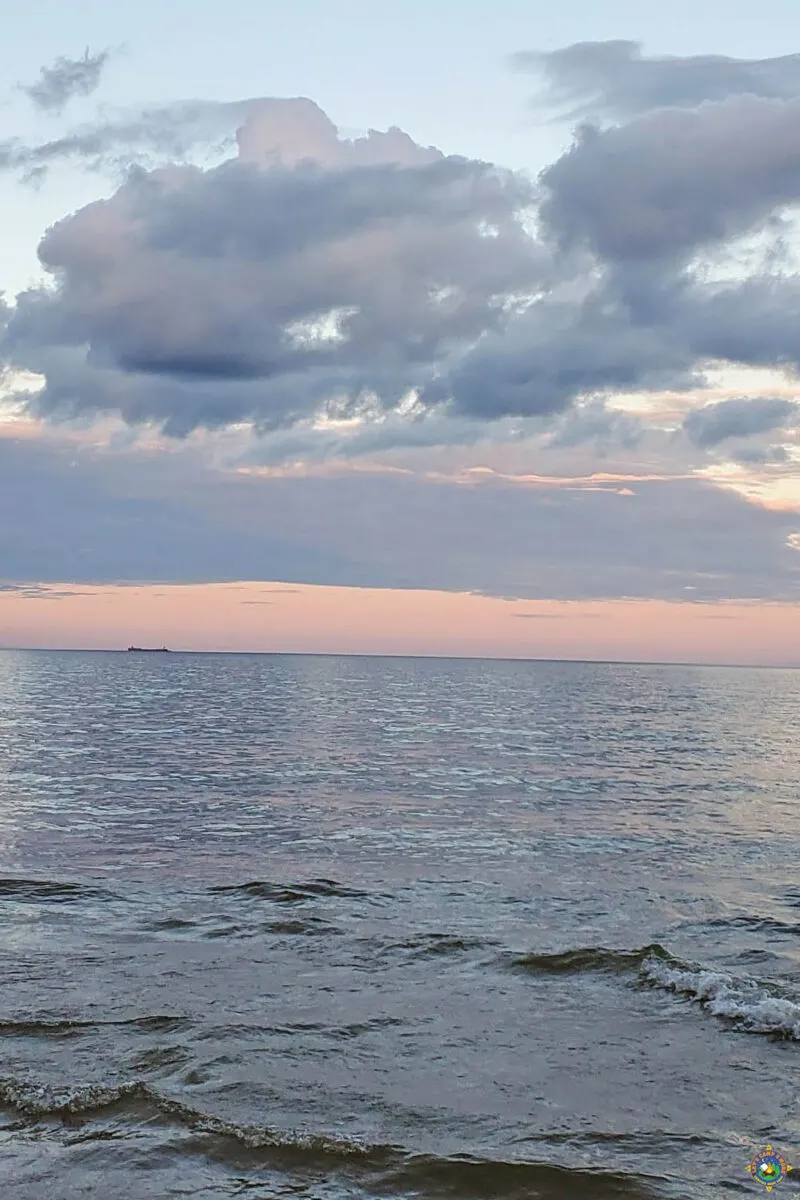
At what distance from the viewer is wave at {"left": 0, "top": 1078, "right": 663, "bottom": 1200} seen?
9.38 metres

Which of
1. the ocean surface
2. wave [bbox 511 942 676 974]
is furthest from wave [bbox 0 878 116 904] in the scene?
wave [bbox 511 942 676 974]

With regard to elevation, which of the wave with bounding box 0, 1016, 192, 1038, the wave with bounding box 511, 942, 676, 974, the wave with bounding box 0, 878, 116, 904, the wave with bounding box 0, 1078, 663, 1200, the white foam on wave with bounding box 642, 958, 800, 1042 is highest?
the wave with bounding box 0, 1078, 663, 1200

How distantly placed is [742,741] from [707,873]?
44.2 meters

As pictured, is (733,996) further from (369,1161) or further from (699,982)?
(369,1161)

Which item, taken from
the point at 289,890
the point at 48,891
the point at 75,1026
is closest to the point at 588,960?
the point at 289,890

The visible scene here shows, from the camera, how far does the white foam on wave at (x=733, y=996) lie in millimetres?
13758

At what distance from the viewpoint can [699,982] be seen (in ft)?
50.2

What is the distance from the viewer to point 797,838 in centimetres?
2873

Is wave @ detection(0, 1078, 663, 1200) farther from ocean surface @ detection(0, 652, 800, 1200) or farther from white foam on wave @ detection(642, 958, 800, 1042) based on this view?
white foam on wave @ detection(642, 958, 800, 1042)

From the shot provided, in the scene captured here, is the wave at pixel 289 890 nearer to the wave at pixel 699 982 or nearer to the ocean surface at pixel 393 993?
the ocean surface at pixel 393 993

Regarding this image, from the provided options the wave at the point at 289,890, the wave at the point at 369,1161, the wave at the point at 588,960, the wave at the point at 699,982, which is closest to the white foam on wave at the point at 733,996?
the wave at the point at 699,982

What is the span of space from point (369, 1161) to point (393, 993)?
5006 mm

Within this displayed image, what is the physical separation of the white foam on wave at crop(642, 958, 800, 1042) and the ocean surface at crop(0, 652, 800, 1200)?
0.05 metres

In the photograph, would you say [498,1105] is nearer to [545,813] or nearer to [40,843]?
[40,843]
